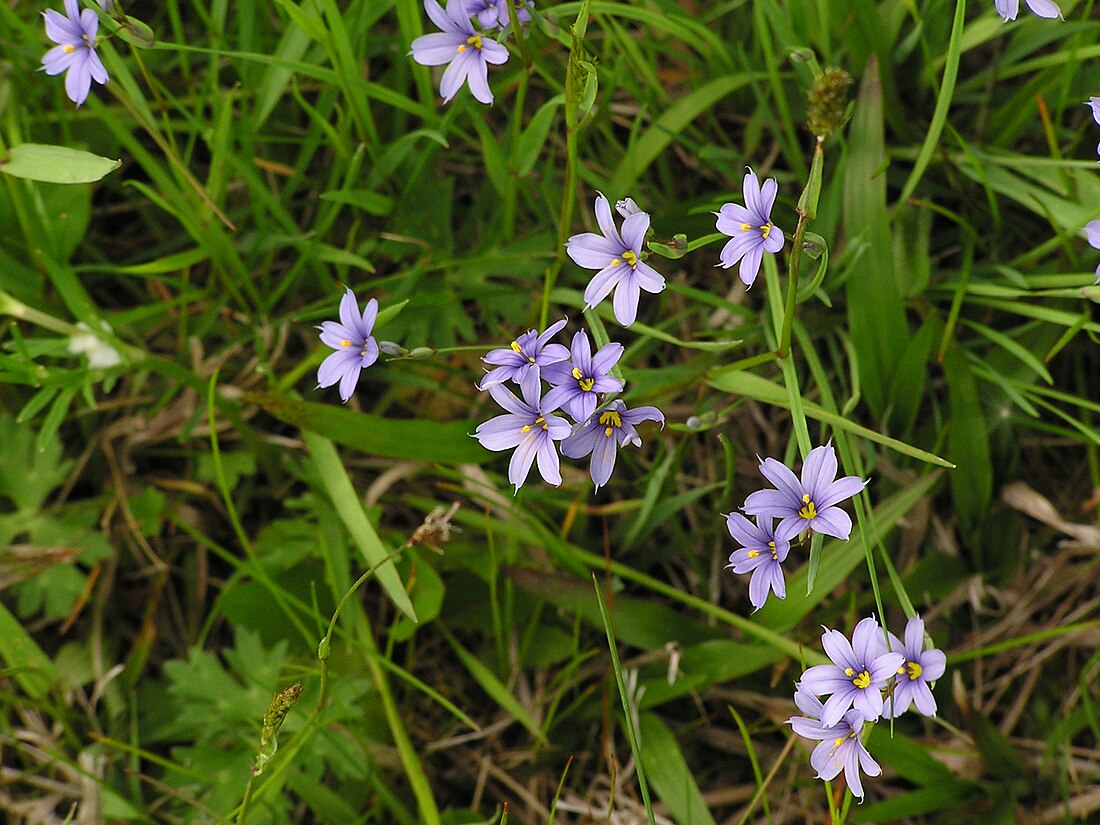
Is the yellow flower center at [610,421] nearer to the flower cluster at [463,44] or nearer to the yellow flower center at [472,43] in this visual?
the flower cluster at [463,44]

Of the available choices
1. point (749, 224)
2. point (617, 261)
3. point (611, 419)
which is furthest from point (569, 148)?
point (611, 419)

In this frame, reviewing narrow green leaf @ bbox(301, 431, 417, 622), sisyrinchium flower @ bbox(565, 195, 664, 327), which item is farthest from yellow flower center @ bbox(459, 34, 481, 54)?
narrow green leaf @ bbox(301, 431, 417, 622)

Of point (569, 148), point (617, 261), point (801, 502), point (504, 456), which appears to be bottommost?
point (504, 456)

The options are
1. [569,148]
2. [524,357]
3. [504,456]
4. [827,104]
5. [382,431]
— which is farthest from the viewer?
[504,456]

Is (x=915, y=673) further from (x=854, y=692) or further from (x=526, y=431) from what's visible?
(x=526, y=431)

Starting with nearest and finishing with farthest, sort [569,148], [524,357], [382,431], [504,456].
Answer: [524,357]
[569,148]
[382,431]
[504,456]

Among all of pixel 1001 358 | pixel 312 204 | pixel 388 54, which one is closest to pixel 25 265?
pixel 312 204

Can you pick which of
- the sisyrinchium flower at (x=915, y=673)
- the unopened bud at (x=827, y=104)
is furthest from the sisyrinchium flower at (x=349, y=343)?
the sisyrinchium flower at (x=915, y=673)
